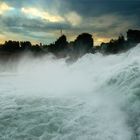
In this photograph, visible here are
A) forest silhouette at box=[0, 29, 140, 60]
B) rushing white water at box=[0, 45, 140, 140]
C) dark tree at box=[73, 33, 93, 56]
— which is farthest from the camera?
dark tree at box=[73, 33, 93, 56]

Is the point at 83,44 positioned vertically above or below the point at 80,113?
above

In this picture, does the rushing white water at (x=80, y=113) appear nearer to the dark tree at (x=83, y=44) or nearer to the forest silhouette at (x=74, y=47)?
the forest silhouette at (x=74, y=47)

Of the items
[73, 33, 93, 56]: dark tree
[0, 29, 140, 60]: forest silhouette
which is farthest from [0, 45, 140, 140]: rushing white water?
[73, 33, 93, 56]: dark tree

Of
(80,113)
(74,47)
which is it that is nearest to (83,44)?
(74,47)

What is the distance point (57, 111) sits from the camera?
11.6 m

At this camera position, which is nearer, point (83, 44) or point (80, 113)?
point (80, 113)

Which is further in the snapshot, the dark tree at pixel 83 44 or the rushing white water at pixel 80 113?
the dark tree at pixel 83 44

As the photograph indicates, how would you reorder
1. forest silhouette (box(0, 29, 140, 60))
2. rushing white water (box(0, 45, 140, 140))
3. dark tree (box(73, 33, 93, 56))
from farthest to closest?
dark tree (box(73, 33, 93, 56)) → forest silhouette (box(0, 29, 140, 60)) → rushing white water (box(0, 45, 140, 140))

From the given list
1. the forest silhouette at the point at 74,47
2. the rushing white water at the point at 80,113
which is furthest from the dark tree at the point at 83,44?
the rushing white water at the point at 80,113

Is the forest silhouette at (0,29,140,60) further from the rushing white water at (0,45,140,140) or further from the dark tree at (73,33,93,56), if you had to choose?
the rushing white water at (0,45,140,140)

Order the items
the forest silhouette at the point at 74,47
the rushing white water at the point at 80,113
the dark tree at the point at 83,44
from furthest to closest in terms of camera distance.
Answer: the dark tree at the point at 83,44, the forest silhouette at the point at 74,47, the rushing white water at the point at 80,113

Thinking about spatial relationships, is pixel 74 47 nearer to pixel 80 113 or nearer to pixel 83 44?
pixel 83 44

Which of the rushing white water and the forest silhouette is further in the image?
the forest silhouette

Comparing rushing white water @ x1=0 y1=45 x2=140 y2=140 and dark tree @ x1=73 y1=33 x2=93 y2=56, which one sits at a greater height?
dark tree @ x1=73 y1=33 x2=93 y2=56
